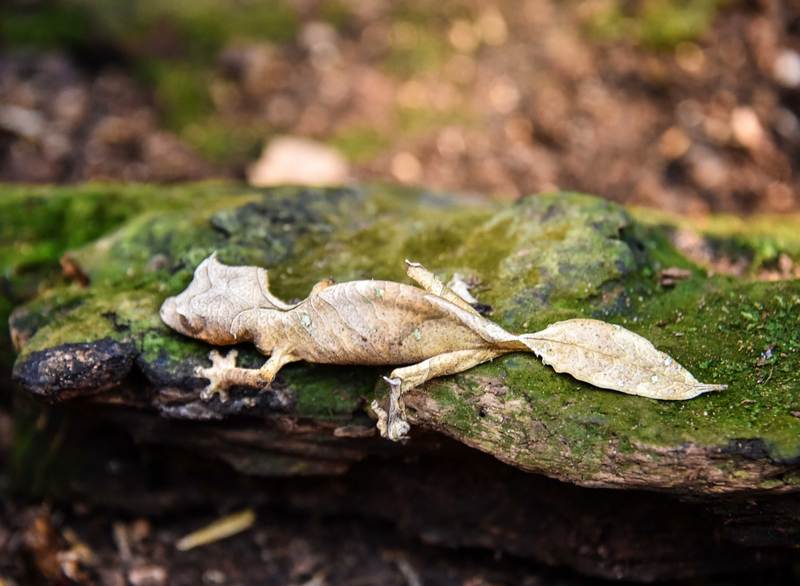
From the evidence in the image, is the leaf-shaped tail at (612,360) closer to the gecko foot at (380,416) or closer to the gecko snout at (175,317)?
the gecko foot at (380,416)

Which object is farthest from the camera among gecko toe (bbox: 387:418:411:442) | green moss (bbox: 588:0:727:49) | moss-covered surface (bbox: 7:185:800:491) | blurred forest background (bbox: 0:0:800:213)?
green moss (bbox: 588:0:727:49)

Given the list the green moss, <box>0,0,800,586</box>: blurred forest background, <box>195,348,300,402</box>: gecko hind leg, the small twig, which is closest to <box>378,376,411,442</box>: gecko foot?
<box>195,348,300,402</box>: gecko hind leg

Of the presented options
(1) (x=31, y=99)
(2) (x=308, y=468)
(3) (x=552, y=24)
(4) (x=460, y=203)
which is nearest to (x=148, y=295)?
(2) (x=308, y=468)

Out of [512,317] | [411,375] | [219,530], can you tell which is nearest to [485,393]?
[411,375]

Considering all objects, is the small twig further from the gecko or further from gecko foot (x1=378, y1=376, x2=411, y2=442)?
gecko foot (x1=378, y1=376, x2=411, y2=442)

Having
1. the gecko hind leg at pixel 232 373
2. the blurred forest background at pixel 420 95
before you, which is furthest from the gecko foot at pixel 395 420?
the blurred forest background at pixel 420 95

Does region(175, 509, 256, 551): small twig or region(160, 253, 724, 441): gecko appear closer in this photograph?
region(160, 253, 724, 441): gecko

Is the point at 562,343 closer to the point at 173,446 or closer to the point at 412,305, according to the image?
the point at 412,305
